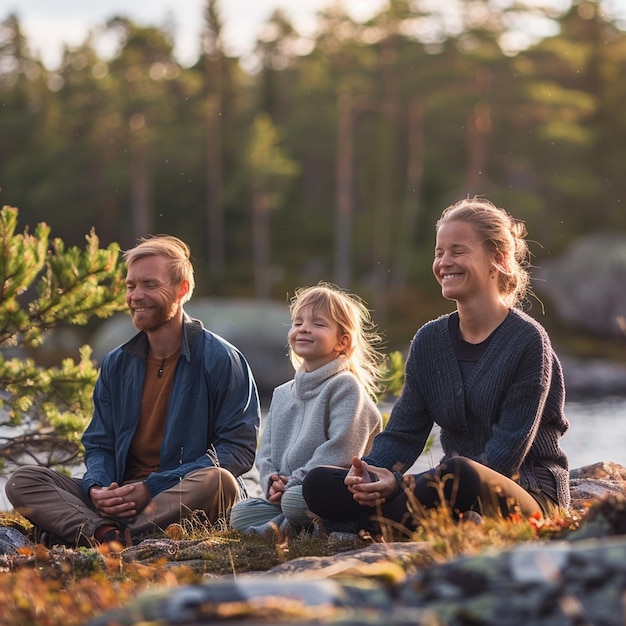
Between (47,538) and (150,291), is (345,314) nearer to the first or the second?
(150,291)

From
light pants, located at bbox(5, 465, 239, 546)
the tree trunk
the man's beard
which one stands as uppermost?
the tree trunk

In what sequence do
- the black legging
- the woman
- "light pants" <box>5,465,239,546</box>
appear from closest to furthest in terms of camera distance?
the black legging < the woman < "light pants" <box>5,465,239,546</box>

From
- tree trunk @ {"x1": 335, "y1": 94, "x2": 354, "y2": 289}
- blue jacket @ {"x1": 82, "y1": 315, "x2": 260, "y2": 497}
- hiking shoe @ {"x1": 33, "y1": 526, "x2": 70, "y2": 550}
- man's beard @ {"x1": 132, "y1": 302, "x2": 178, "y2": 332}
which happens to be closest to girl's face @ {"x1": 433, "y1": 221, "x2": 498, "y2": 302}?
blue jacket @ {"x1": 82, "y1": 315, "x2": 260, "y2": 497}

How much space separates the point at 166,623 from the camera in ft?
8.48

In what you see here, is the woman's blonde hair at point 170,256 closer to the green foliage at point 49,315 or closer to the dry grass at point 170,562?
the dry grass at point 170,562

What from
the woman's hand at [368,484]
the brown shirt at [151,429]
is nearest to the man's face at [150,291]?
the brown shirt at [151,429]

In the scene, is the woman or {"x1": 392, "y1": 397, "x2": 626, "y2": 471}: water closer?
the woman

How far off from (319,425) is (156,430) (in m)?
1.27

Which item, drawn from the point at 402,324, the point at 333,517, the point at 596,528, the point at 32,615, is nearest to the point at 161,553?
the point at 333,517

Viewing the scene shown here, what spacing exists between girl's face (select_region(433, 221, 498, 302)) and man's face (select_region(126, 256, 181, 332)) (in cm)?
191

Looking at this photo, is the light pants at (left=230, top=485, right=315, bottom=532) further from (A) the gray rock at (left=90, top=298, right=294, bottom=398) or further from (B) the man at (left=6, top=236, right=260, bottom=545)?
(A) the gray rock at (left=90, top=298, right=294, bottom=398)

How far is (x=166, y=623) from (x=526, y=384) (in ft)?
8.68

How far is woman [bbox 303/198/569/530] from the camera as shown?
4.82 meters

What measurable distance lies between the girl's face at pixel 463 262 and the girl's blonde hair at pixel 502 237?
4cm
